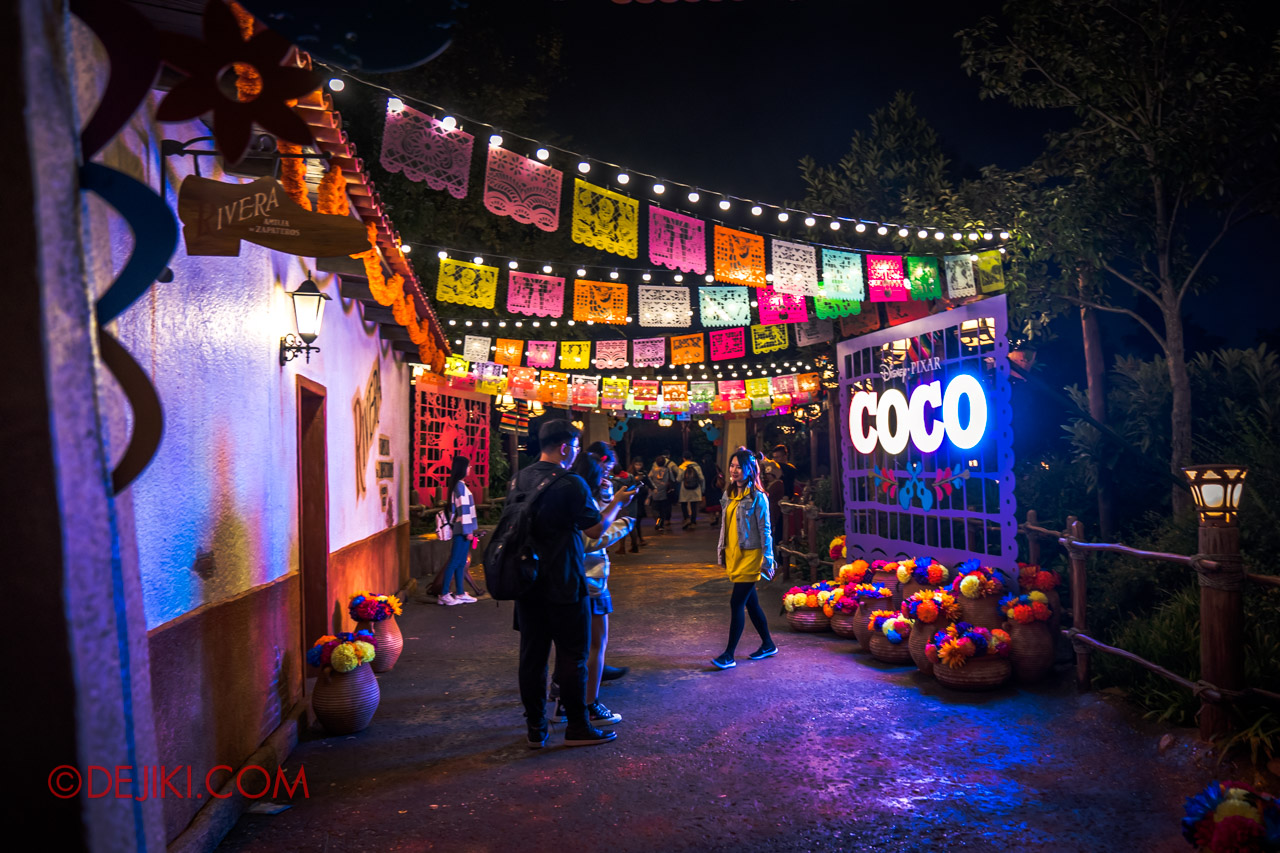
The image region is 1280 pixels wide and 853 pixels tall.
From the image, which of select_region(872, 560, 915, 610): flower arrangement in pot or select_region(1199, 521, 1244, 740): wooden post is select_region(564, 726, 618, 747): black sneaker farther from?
select_region(872, 560, 915, 610): flower arrangement in pot

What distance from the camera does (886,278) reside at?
37.1ft

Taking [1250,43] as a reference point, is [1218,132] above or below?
below

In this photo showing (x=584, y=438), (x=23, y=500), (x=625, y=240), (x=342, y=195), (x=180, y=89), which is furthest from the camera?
(x=584, y=438)

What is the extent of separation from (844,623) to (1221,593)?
13.7ft

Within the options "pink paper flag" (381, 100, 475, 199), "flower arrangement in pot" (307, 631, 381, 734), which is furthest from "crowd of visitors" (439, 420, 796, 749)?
"pink paper flag" (381, 100, 475, 199)

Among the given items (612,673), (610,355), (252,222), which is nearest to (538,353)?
(610,355)

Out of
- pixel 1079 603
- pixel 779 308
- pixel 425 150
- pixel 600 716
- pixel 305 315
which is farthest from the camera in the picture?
pixel 779 308

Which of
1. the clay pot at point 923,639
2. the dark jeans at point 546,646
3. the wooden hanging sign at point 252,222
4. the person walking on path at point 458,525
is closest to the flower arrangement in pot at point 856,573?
the clay pot at point 923,639

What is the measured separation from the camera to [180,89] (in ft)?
6.03

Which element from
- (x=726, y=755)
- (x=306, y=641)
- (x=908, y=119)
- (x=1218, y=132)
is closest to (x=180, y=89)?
(x=726, y=755)

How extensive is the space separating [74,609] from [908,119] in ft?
51.2

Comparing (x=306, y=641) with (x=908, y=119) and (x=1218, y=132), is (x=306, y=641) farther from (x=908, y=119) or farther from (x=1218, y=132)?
(x=908, y=119)

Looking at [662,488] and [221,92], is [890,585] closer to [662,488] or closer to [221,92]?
[221,92]

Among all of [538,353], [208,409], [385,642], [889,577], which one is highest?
[538,353]
